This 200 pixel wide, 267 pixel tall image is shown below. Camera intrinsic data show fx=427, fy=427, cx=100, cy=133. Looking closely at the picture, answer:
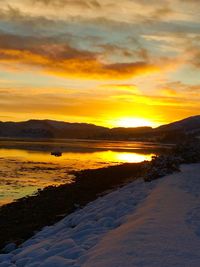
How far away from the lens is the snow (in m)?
7.80

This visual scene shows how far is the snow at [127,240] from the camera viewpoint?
7.80m

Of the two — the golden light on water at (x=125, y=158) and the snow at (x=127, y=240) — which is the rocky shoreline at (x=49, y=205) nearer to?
the snow at (x=127, y=240)

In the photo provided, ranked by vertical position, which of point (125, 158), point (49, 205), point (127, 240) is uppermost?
point (127, 240)

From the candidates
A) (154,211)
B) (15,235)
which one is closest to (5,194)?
(15,235)

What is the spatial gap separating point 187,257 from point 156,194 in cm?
853

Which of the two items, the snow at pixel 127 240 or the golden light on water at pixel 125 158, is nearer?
the snow at pixel 127 240

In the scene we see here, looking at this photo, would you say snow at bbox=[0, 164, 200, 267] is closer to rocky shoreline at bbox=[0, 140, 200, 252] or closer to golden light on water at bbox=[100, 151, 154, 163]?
rocky shoreline at bbox=[0, 140, 200, 252]

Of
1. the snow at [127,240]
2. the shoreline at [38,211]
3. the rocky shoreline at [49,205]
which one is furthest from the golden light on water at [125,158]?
the snow at [127,240]

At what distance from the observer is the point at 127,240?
8.88 meters

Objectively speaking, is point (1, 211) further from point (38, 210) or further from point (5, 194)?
point (5, 194)


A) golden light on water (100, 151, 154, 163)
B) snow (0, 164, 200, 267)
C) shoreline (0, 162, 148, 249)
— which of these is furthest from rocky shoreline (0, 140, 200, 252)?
golden light on water (100, 151, 154, 163)

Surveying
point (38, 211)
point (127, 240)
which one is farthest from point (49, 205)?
point (127, 240)

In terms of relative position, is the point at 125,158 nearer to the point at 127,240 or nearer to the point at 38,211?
the point at 38,211

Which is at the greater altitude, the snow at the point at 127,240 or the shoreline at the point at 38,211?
the snow at the point at 127,240
